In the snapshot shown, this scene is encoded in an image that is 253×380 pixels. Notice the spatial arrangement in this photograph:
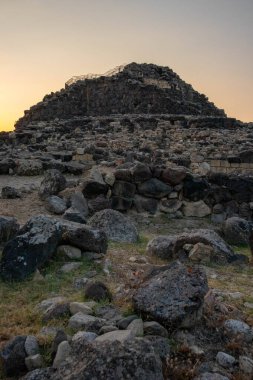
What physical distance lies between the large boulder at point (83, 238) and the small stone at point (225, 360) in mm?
3180

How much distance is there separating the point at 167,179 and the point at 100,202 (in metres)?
1.81

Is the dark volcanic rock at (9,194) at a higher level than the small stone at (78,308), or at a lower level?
higher

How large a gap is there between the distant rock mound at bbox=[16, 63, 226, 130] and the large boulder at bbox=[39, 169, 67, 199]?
22.6m

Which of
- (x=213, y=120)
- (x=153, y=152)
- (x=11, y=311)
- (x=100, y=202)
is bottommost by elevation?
(x=11, y=311)

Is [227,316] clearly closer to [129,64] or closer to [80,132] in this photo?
[80,132]

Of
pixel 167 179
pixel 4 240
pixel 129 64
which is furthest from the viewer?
pixel 129 64

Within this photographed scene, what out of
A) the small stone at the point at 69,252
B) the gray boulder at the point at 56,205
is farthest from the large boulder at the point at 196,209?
the small stone at the point at 69,252

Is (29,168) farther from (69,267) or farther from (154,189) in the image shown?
(69,267)

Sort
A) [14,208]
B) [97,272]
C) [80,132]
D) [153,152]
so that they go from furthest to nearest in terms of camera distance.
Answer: [80,132]
[153,152]
[14,208]
[97,272]

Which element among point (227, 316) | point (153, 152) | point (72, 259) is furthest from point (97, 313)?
point (153, 152)

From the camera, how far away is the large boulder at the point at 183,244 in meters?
7.43

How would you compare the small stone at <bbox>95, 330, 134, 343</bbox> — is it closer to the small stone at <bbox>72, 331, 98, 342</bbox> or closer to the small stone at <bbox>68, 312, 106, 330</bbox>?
the small stone at <bbox>72, 331, 98, 342</bbox>

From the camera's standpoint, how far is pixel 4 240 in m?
7.39

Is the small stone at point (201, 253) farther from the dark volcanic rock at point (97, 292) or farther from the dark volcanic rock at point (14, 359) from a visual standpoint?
the dark volcanic rock at point (14, 359)
